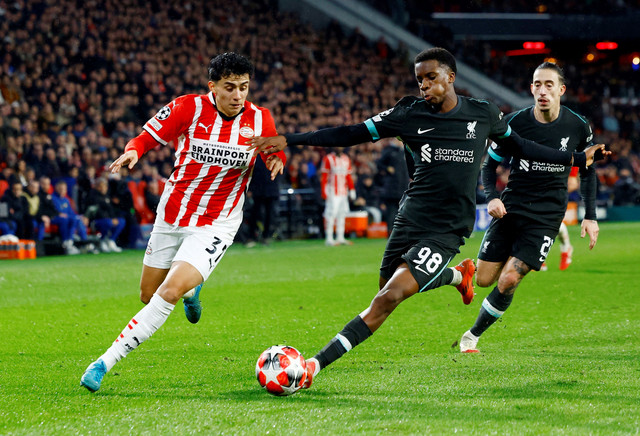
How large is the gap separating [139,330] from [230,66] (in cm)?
192

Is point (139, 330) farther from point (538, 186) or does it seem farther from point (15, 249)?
point (15, 249)

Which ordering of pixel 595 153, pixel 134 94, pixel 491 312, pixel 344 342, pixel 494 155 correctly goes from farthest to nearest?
pixel 134 94, pixel 494 155, pixel 491 312, pixel 595 153, pixel 344 342

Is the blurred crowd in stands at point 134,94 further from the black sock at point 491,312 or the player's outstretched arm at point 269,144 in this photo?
the player's outstretched arm at point 269,144

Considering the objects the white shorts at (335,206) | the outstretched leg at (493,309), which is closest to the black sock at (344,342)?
the outstretched leg at (493,309)

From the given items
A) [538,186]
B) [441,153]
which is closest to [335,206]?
[538,186]

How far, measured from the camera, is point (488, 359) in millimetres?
6609

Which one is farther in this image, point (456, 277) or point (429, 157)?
point (456, 277)

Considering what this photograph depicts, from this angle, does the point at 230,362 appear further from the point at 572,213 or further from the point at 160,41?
the point at 572,213

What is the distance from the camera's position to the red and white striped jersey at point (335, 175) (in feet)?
65.6

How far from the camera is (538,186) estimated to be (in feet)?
24.4

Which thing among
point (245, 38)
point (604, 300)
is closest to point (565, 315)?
point (604, 300)

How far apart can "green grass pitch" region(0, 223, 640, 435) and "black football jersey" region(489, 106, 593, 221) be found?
3.82 feet

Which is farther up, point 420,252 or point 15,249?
point 420,252

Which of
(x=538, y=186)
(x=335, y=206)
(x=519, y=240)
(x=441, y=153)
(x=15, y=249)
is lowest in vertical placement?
(x=15, y=249)
